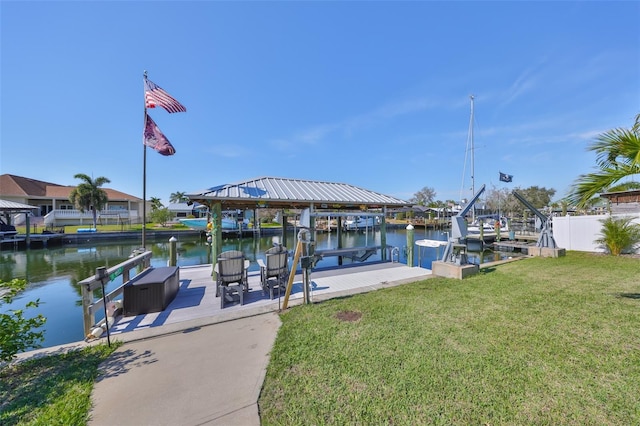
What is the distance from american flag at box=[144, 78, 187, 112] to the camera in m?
7.48

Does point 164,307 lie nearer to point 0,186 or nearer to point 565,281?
point 565,281

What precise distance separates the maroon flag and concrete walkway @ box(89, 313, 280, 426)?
5.89 m

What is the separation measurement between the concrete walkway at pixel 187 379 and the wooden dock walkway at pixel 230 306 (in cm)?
47

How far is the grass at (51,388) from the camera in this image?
7.29 feet

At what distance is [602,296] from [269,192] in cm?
853

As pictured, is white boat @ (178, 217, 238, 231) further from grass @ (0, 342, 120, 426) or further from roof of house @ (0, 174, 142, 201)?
grass @ (0, 342, 120, 426)

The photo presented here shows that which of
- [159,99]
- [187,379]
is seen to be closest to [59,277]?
[159,99]

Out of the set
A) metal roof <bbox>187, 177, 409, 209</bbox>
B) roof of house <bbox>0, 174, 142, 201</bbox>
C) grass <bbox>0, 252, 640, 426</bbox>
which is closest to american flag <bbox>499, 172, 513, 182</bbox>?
metal roof <bbox>187, 177, 409, 209</bbox>

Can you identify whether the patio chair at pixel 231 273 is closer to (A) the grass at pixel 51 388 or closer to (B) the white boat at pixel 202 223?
(A) the grass at pixel 51 388

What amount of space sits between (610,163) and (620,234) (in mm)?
10057

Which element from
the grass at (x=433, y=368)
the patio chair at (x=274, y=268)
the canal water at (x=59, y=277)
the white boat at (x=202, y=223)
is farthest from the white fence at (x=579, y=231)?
the white boat at (x=202, y=223)

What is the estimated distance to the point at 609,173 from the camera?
3.89 meters

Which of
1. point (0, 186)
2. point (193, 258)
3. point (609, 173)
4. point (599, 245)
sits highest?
point (0, 186)

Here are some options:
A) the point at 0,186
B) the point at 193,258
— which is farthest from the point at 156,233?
the point at 0,186
